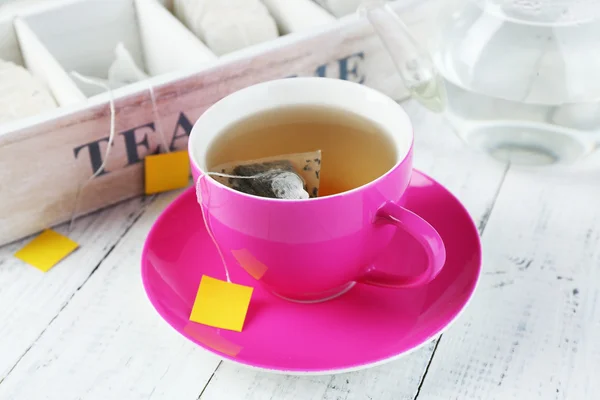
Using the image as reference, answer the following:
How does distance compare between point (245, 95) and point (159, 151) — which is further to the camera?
point (159, 151)

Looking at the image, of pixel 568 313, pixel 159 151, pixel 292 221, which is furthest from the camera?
pixel 159 151

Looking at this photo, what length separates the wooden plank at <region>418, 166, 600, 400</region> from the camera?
0.55 meters

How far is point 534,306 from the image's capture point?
607 mm

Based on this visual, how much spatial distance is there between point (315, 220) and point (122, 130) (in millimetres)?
284

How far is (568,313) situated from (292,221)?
0.28m

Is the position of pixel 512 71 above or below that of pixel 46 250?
above

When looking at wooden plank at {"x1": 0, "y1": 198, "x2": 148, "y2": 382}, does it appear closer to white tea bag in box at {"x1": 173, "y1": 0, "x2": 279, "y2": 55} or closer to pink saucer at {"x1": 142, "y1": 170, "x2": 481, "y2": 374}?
pink saucer at {"x1": 142, "y1": 170, "x2": 481, "y2": 374}

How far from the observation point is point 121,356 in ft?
1.88

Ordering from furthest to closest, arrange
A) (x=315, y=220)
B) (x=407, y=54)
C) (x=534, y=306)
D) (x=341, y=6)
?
(x=341, y=6), (x=407, y=54), (x=534, y=306), (x=315, y=220)

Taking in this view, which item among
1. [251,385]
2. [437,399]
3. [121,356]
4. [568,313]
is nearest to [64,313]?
[121,356]

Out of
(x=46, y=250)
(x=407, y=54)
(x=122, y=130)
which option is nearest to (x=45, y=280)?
(x=46, y=250)

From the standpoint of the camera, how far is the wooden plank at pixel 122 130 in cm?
65

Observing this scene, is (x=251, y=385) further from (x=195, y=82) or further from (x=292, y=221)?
(x=195, y=82)

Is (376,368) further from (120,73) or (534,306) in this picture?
(120,73)
